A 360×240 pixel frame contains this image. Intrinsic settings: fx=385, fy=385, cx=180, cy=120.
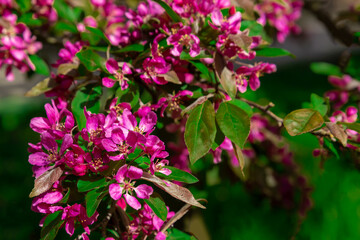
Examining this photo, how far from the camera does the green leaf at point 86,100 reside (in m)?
0.93

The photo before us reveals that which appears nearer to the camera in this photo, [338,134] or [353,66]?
[338,134]

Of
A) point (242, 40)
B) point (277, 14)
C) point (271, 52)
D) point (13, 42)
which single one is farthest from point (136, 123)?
point (277, 14)

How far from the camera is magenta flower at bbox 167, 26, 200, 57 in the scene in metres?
0.91

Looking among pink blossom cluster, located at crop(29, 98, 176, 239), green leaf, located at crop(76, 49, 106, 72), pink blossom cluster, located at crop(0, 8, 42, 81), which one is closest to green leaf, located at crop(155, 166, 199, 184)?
pink blossom cluster, located at crop(29, 98, 176, 239)

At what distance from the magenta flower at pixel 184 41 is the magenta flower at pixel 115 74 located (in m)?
0.13

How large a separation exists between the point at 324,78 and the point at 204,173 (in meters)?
3.54

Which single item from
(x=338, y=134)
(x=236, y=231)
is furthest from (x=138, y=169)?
(x=236, y=231)

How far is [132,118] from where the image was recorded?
815mm

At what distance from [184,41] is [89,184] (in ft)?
1.31

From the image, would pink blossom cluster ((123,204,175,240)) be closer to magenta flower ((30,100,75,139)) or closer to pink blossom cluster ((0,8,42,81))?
magenta flower ((30,100,75,139))

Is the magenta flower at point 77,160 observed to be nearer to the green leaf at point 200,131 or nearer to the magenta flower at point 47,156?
the magenta flower at point 47,156

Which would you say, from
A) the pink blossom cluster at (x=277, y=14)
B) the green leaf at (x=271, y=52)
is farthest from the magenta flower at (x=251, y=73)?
the pink blossom cluster at (x=277, y=14)

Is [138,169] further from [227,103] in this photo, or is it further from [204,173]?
[204,173]

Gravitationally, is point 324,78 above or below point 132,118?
below
